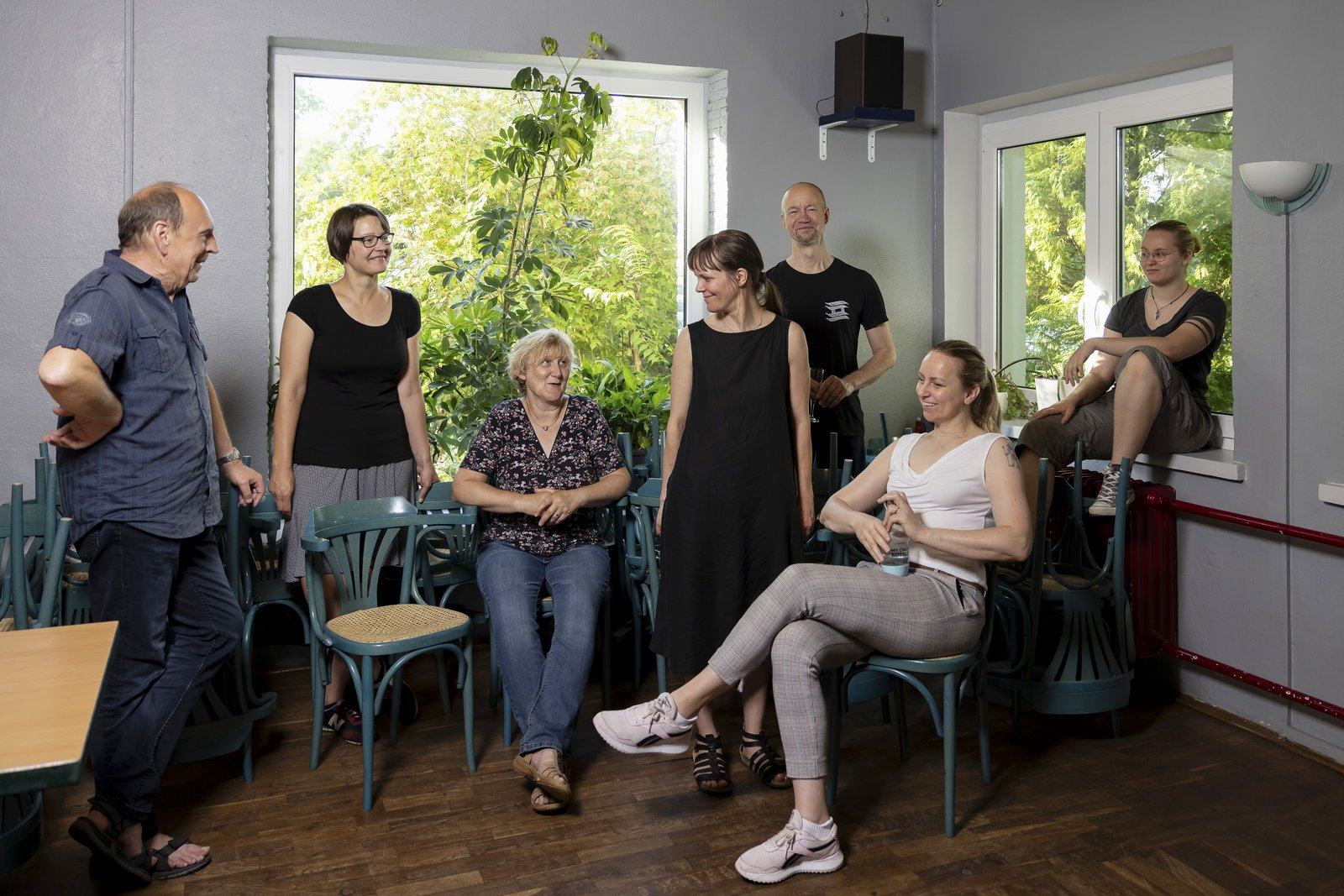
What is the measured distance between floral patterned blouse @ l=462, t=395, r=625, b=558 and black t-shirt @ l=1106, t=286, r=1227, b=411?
195 centimetres

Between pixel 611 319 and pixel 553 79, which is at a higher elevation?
pixel 553 79

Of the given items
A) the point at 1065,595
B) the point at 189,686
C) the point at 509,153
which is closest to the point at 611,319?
the point at 509,153

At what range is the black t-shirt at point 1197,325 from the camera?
3982 mm

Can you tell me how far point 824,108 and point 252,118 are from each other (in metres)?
2.45

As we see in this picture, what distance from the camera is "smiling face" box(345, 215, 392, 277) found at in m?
3.70

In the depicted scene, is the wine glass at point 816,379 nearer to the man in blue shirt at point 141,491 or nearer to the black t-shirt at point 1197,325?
the black t-shirt at point 1197,325

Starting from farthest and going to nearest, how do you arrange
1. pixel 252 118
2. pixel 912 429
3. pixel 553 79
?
pixel 912 429 → pixel 553 79 → pixel 252 118

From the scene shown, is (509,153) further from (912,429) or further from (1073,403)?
(1073,403)

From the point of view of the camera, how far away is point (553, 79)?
15.8 ft

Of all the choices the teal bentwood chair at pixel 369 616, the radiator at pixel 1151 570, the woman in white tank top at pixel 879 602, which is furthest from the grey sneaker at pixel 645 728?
the radiator at pixel 1151 570

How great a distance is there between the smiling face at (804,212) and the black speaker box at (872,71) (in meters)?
0.91

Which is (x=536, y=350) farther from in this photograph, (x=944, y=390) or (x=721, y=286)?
(x=944, y=390)

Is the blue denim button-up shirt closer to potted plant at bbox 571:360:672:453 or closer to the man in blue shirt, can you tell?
the man in blue shirt

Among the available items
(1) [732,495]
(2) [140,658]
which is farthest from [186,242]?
(1) [732,495]
